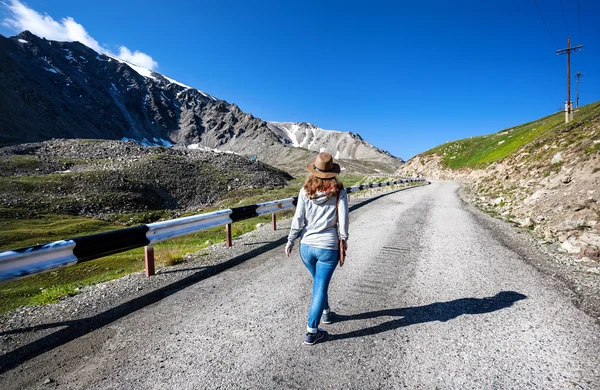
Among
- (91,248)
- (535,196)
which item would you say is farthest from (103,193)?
(535,196)

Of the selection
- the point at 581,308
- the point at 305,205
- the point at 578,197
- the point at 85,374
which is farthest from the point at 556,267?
the point at 85,374

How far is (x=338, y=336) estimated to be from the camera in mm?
4051

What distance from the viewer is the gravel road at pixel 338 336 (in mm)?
3229

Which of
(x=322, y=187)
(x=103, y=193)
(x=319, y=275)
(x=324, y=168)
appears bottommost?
(x=103, y=193)

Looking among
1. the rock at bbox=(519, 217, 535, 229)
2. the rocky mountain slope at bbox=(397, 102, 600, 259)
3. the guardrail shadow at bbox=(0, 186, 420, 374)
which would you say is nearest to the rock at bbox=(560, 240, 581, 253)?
the rocky mountain slope at bbox=(397, 102, 600, 259)

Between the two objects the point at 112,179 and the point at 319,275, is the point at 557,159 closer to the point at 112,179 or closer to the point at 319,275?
the point at 319,275

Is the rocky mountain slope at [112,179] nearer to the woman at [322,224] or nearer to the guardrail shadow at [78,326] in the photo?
the guardrail shadow at [78,326]

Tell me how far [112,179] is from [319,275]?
44.8 m

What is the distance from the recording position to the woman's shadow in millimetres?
4236

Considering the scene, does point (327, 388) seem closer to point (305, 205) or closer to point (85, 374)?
point (305, 205)

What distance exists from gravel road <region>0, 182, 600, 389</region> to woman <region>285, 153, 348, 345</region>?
0.70 meters

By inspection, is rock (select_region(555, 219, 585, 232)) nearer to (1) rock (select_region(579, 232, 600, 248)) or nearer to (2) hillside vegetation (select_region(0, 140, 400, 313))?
(1) rock (select_region(579, 232, 600, 248))

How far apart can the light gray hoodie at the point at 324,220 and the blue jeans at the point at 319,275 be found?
3.1 inches

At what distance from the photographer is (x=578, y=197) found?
10.5 m
